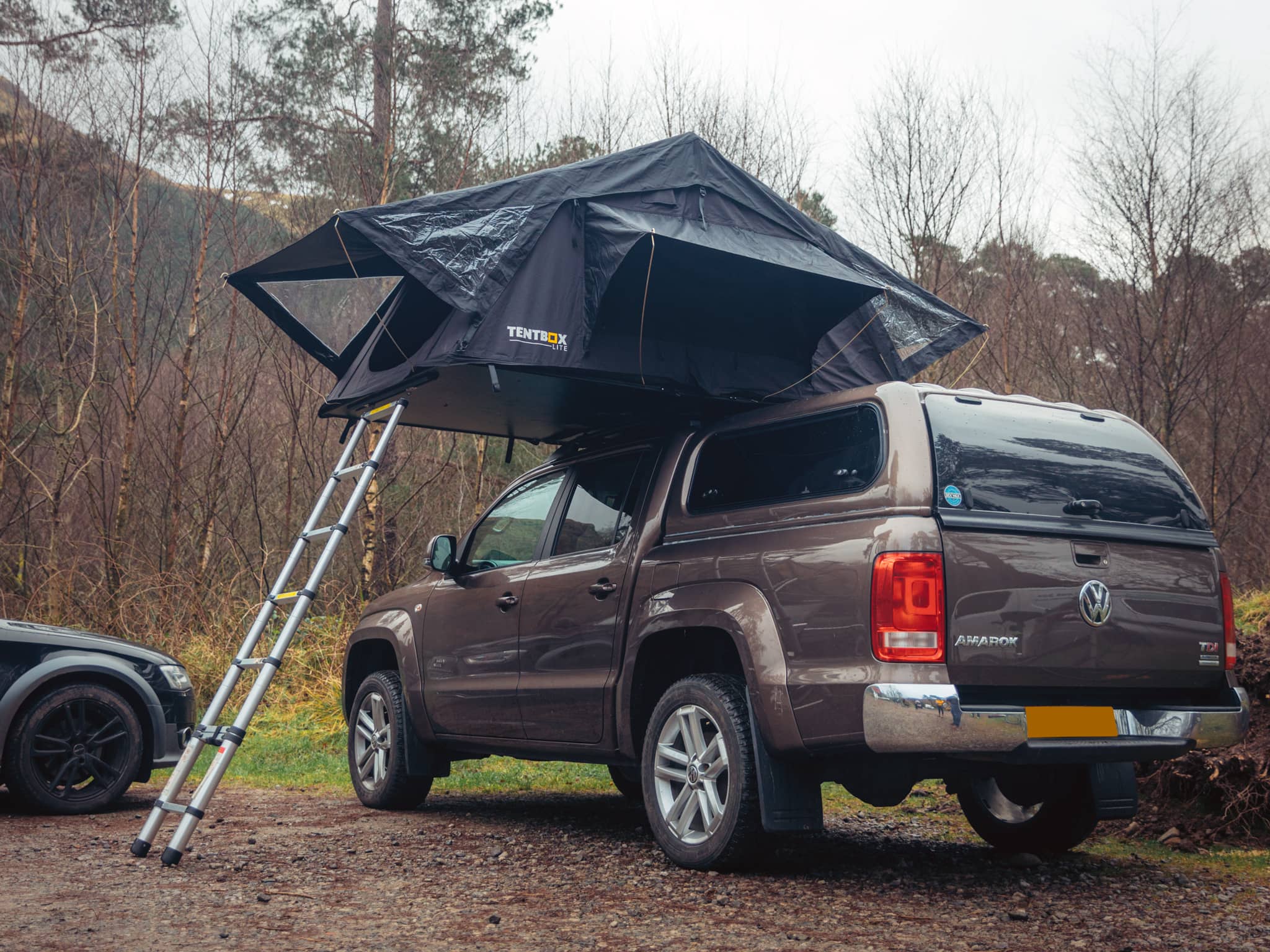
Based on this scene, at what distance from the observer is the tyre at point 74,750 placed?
21.2 ft

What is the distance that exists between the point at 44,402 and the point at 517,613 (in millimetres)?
9640

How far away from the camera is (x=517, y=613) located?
6129mm

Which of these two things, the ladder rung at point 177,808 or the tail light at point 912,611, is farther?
the ladder rung at point 177,808

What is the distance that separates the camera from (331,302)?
9.00 m

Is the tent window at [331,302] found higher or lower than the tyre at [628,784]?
higher

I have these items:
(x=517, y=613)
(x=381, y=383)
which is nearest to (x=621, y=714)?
(x=517, y=613)

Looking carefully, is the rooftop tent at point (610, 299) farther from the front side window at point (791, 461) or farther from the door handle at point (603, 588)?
the door handle at point (603, 588)

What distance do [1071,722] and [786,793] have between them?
1081 mm

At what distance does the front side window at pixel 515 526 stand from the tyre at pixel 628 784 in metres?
1.59

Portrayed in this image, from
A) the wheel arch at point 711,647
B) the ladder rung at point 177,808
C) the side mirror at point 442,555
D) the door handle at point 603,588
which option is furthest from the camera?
the side mirror at point 442,555

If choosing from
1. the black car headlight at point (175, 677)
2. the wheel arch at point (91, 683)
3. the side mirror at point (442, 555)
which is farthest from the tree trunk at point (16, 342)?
the side mirror at point (442, 555)

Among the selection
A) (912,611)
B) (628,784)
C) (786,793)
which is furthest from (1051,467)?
(628,784)

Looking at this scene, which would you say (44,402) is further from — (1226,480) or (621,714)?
(1226,480)

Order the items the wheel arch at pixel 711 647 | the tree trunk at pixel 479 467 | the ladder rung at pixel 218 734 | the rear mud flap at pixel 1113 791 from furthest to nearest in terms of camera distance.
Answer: the tree trunk at pixel 479 467
the ladder rung at pixel 218 734
the rear mud flap at pixel 1113 791
the wheel arch at pixel 711 647
